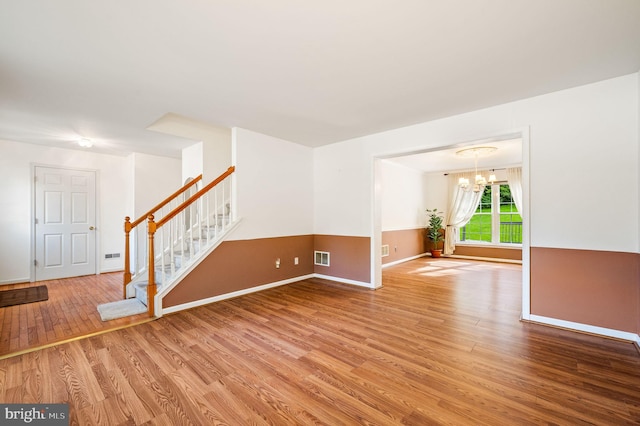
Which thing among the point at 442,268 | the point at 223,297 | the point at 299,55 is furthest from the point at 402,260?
the point at 299,55

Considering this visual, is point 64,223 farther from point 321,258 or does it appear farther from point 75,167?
point 321,258

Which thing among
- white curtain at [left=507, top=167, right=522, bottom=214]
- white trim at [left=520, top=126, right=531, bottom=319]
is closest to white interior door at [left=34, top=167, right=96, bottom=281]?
white trim at [left=520, top=126, right=531, bottom=319]

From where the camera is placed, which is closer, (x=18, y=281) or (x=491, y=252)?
(x=18, y=281)

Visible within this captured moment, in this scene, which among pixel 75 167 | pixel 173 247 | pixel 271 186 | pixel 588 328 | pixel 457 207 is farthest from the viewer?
pixel 457 207

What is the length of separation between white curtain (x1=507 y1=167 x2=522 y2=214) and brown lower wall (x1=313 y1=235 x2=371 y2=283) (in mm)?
4785

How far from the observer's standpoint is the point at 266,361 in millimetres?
2227

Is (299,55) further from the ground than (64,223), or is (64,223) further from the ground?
(299,55)

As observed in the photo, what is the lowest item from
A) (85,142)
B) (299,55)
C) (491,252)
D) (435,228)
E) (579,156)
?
(491,252)

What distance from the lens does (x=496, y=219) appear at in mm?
7316

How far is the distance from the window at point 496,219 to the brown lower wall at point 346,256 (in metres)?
4.79

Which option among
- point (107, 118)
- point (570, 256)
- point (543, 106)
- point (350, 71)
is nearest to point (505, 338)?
point (570, 256)

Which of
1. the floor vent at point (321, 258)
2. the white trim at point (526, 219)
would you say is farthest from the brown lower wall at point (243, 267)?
the white trim at point (526, 219)

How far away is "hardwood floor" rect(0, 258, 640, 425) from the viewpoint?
1639 millimetres

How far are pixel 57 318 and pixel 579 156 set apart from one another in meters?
6.12
